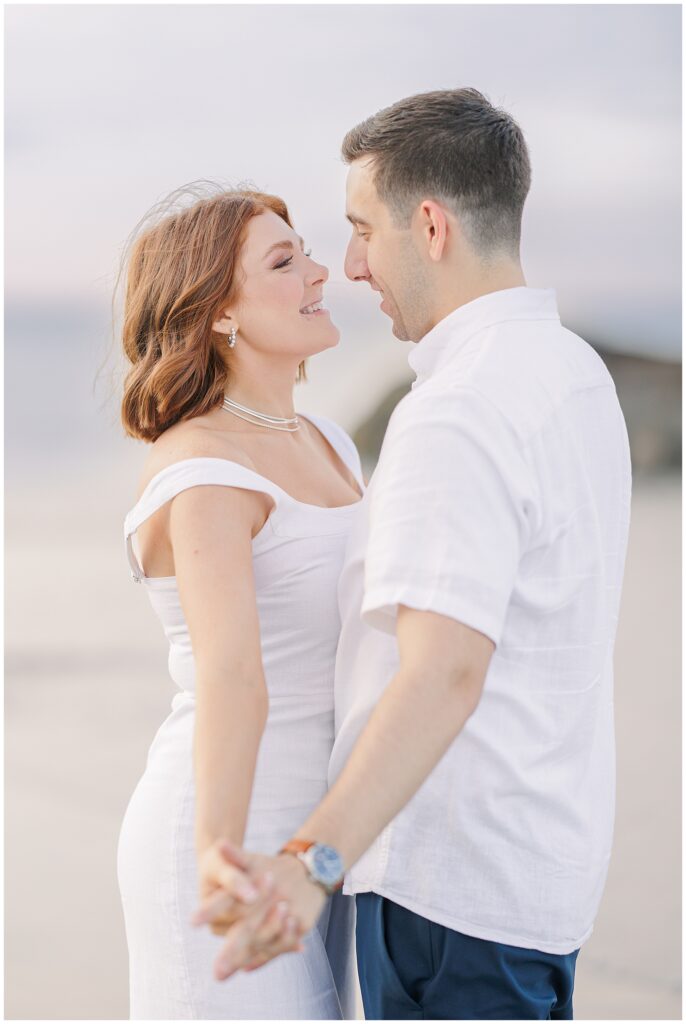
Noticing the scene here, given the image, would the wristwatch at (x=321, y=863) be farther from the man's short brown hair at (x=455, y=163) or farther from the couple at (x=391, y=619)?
the man's short brown hair at (x=455, y=163)

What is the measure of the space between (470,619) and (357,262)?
2.20ft

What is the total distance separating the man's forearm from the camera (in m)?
1.04

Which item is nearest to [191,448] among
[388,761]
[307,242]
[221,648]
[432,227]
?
[221,648]

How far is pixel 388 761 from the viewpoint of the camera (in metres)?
1.06

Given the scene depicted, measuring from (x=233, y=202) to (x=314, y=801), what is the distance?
38.0 inches

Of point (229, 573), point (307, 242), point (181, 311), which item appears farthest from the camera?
point (307, 242)

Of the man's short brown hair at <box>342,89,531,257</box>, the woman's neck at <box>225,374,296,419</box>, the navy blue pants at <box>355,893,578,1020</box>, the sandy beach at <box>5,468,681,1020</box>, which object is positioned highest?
the man's short brown hair at <box>342,89,531,257</box>

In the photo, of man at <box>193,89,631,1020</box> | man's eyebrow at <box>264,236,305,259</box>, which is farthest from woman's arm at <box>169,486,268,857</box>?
man's eyebrow at <box>264,236,305,259</box>

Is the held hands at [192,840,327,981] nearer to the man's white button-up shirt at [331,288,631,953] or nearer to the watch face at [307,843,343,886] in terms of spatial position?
the watch face at [307,843,343,886]

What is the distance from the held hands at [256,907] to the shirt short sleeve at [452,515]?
291mm

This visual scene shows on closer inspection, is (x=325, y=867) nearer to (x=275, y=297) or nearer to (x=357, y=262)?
(x=357, y=262)

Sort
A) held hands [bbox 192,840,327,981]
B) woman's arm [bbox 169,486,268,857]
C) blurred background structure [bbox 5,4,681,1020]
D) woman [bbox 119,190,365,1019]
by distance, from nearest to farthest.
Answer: held hands [bbox 192,840,327,981]
woman's arm [bbox 169,486,268,857]
woman [bbox 119,190,365,1019]
blurred background structure [bbox 5,4,681,1020]

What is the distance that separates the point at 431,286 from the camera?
57.0 inches

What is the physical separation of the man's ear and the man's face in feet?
0.06
